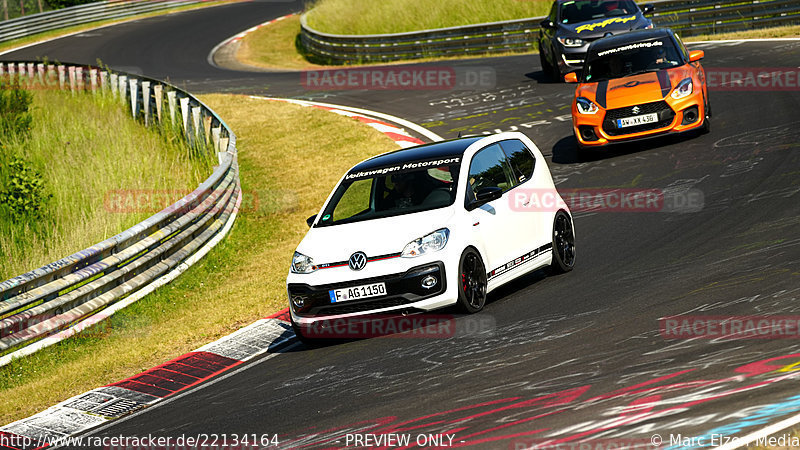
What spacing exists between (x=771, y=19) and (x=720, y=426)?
75.9 ft

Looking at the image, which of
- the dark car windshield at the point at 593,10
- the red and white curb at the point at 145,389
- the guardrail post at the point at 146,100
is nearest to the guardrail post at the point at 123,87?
the guardrail post at the point at 146,100

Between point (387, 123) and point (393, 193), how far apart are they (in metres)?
12.1

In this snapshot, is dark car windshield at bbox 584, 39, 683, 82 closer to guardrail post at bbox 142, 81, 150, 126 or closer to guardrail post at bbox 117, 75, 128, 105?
guardrail post at bbox 142, 81, 150, 126

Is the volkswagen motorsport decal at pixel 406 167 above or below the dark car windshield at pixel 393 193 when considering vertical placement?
above

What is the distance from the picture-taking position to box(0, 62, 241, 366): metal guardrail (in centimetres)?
Result: 1029

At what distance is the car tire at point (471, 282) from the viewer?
8.91 m

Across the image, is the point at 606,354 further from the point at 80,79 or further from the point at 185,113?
the point at 80,79

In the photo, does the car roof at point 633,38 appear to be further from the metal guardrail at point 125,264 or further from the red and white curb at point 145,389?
the red and white curb at point 145,389

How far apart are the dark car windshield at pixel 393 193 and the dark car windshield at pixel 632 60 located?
7.43 meters

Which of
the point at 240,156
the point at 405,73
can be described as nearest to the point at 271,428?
the point at 240,156

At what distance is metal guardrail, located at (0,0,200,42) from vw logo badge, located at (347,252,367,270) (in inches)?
1636

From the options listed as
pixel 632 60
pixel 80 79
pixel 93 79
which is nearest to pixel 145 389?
pixel 632 60

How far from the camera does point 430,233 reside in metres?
8.93

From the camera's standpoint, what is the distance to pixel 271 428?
6.95m
